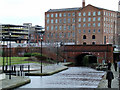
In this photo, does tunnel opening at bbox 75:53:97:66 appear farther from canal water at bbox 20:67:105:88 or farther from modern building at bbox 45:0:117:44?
canal water at bbox 20:67:105:88

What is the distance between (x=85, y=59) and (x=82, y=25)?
37286mm

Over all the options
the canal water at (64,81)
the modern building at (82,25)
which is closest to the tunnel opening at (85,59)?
the modern building at (82,25)

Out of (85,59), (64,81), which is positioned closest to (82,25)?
(85,59)

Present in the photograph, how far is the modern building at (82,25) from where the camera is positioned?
99.4 metres

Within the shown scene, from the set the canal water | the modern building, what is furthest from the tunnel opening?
the canal water

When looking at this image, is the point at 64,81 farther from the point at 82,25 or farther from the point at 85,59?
the point at 82,25

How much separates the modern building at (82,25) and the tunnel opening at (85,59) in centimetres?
2793

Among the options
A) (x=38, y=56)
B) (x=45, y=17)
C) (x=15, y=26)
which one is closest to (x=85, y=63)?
(x=38, y=56)

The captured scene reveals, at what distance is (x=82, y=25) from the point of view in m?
102

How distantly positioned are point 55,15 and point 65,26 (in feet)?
20.1

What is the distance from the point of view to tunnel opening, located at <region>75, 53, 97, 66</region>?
6491 cm

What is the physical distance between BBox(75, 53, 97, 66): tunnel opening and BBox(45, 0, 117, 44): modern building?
27928 mm

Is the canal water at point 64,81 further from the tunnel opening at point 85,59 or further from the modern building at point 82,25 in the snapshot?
the modern building at point 82,25

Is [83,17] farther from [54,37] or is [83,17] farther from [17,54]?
[17,54]
